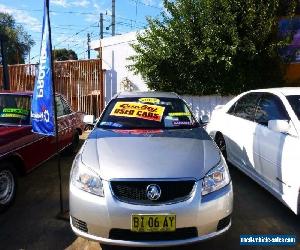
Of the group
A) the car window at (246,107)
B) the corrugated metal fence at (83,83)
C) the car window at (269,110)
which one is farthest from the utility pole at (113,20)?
the car window at (269,110)

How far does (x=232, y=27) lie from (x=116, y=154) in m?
7.06

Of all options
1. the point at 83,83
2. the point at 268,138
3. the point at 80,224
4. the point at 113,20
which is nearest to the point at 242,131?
the point at 268,138

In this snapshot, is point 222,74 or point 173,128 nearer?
point 173,128

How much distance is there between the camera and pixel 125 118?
497 cm

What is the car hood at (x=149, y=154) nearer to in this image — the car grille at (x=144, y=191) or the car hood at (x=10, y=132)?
the car grille at (x=144, y=191)

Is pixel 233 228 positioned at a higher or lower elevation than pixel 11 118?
lower

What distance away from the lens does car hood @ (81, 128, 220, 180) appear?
3.49m

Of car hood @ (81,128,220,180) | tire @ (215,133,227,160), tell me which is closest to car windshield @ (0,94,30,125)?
car hood @ (81,128,220,180)

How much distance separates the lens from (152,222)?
3.25 meters

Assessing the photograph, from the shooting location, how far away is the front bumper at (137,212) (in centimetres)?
326

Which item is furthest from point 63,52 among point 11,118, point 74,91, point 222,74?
point 11,118

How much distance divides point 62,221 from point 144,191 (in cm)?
163

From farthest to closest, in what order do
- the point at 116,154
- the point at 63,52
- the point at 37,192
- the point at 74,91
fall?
1. the point at 63,52
2. the point at 74,91
3. the point at 37,192
4. the point at 116,154

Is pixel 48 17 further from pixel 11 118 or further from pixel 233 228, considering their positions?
pixel 233 228
